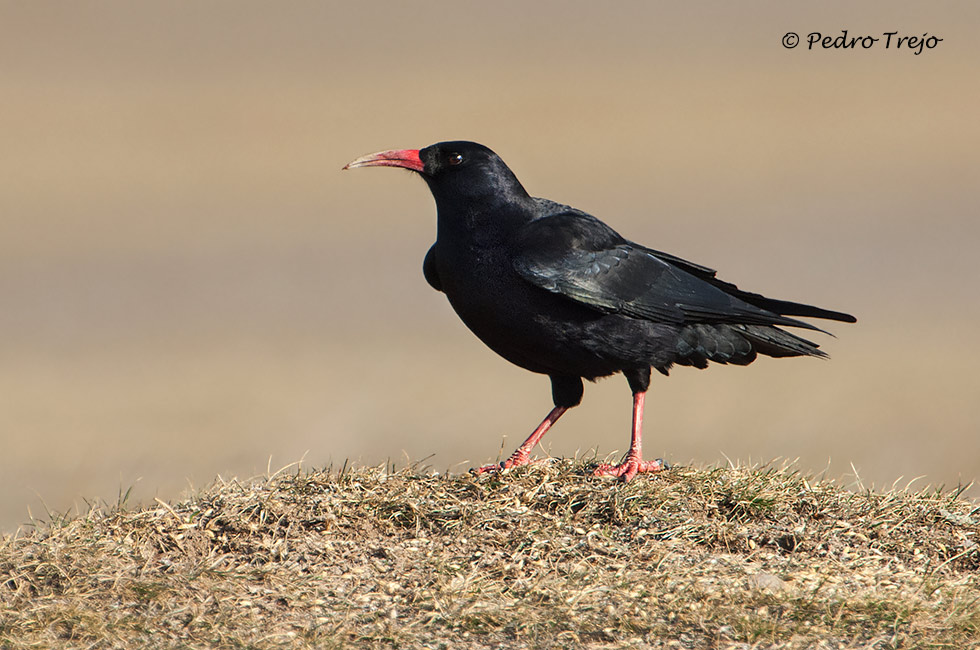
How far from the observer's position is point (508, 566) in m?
5.70

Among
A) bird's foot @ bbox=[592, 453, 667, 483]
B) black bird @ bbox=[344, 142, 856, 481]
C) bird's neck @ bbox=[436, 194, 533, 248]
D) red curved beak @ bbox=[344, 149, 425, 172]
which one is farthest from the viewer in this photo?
red curved beak @ bbox=[344, 149, 425, 172]

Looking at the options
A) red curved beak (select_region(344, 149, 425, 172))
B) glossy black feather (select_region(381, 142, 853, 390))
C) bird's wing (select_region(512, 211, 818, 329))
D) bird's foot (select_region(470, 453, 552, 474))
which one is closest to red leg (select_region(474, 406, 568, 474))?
bird's foot (select_region(470, 453, 552, 474))

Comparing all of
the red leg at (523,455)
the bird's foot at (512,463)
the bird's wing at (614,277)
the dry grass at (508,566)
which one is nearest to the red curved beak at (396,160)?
the bird's wing at (614,277)

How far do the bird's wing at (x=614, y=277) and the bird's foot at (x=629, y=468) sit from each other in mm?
798

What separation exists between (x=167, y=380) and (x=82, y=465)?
Answer: 3841mm

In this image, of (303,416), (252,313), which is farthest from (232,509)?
(252,313)

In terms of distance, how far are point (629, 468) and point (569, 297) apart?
92cm

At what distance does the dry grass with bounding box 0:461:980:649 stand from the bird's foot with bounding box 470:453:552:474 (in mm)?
99

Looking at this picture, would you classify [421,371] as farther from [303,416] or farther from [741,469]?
[741,469]

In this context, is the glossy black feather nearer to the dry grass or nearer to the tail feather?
the tail feather

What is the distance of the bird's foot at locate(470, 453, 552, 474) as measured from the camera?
6.66m

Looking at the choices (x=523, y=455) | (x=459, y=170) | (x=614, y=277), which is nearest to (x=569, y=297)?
(x=614, y=277)

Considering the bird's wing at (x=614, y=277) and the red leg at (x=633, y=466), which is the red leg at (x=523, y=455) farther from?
the bird's wing at (x=614, y=277)

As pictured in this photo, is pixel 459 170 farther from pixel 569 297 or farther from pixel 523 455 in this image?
pixel 523 455
